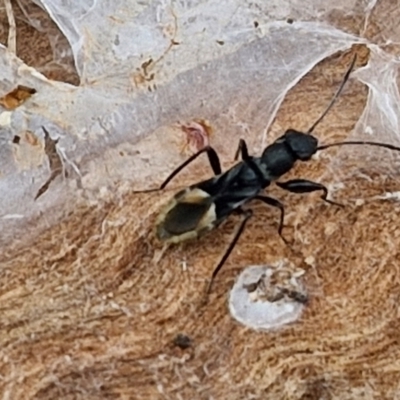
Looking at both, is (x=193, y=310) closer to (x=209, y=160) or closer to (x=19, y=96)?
(x=209, y=160)

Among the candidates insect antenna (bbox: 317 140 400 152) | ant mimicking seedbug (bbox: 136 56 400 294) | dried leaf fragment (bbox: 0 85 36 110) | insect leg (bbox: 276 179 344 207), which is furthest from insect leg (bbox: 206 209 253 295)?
dried leaf fragment (bbox: 0 85 36 110)

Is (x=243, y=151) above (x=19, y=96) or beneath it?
beneath

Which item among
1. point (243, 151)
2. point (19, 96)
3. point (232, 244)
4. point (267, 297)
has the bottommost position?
point (267, 297)

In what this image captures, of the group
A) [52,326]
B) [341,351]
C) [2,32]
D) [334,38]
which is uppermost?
[2,32]

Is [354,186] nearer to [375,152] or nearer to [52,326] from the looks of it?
[375,152]

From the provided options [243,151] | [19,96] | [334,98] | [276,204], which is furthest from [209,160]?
[19,96]

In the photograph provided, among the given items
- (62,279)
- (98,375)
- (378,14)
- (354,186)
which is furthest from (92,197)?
(378,14)

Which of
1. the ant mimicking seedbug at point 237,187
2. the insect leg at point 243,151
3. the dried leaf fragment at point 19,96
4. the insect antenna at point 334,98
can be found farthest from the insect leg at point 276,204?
the dried leaf fragment at point 19,96
